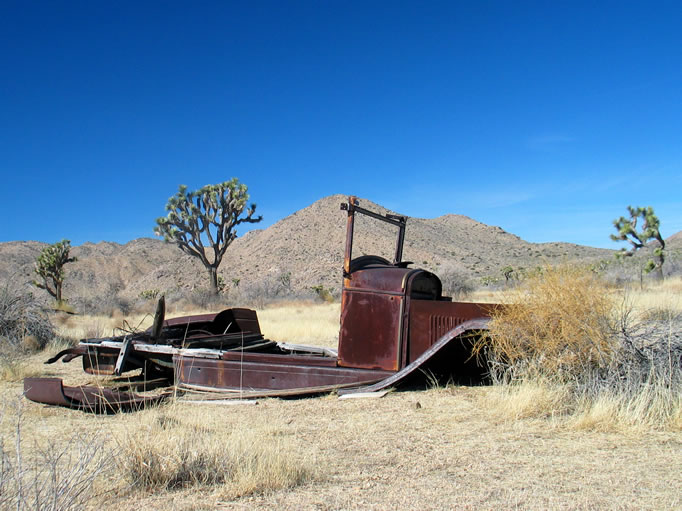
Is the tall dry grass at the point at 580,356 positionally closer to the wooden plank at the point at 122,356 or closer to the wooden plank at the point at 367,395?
the wooden plank at the point at 367,395

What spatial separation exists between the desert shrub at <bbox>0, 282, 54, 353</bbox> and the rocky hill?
30.4 m

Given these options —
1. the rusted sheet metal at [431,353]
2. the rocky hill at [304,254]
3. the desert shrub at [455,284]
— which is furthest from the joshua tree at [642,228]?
the rusted sheet metal at [431,353]

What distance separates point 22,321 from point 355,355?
735cm

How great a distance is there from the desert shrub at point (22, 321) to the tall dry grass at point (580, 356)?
8027 millimetres

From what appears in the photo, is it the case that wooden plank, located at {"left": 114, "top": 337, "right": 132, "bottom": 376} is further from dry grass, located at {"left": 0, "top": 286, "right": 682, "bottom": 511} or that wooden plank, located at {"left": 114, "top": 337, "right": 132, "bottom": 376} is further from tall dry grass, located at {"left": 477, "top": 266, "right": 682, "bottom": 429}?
tall dry grass, located at {"left": 477, "top": 266, "right": 682, "bottom": 429}

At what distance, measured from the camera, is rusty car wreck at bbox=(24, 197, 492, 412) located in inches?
203

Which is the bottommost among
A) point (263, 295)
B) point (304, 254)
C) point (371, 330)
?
point (371, 330)

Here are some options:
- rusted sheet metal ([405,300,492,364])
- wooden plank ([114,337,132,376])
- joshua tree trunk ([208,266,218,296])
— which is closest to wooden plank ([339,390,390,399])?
rusted sheet metal ([405,300,492,364])

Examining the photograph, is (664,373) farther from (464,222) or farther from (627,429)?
(464,222)

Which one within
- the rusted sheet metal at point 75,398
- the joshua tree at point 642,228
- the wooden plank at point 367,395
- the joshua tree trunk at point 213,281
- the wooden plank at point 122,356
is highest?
the joshua tree at point 642,228

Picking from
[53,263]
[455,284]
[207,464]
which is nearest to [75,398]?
[207,464]

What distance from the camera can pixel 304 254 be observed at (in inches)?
1971

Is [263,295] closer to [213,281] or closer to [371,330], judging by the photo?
[213,281]

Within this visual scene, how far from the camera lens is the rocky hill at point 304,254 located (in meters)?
47.8
